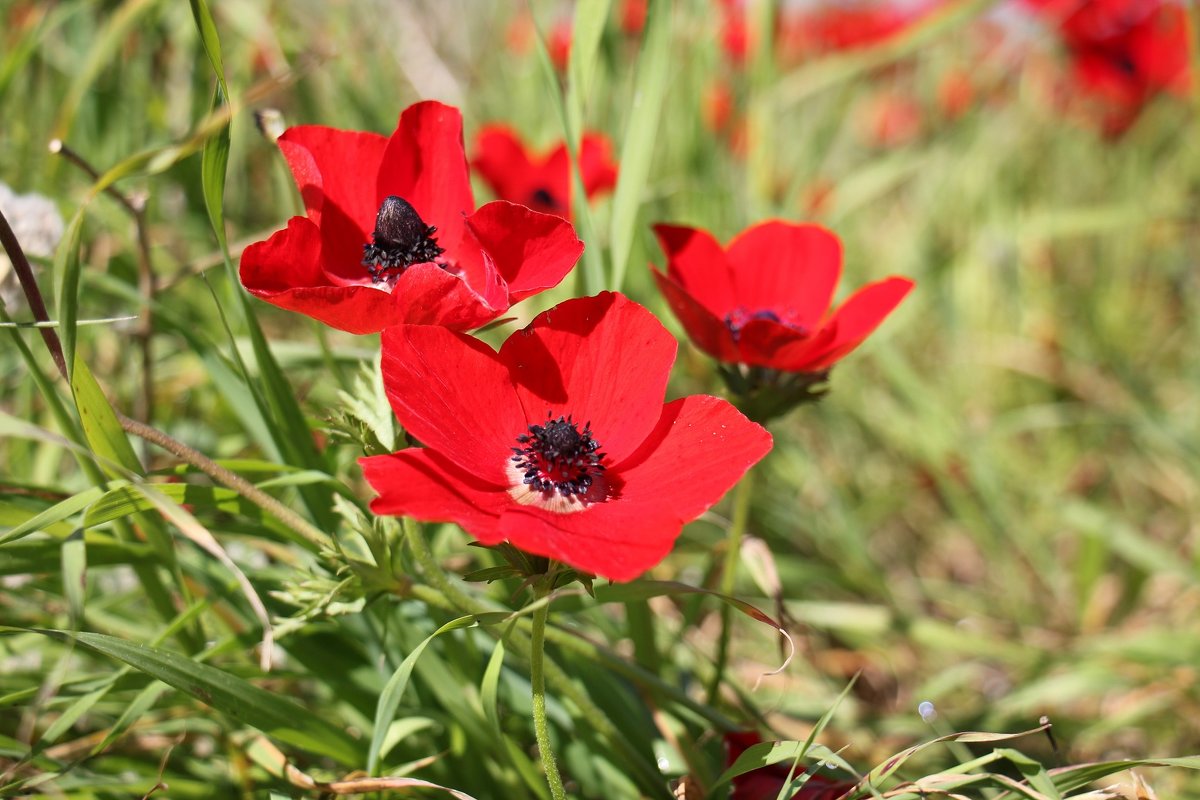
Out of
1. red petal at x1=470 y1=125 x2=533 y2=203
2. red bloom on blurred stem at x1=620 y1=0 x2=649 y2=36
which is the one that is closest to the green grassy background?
red petal at x1=470 y1=125 x2=533 y2=203

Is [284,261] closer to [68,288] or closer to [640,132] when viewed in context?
[68,288]

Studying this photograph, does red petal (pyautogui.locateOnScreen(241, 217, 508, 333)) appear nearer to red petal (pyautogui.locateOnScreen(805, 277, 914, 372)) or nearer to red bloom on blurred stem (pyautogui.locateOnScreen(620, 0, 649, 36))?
red petal (pyautogui.locateOnScreen(805, 277, 914, 372))

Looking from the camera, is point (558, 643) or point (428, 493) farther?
point (558, 643)

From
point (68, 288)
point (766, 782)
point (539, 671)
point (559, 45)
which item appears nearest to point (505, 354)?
point (539, 671)

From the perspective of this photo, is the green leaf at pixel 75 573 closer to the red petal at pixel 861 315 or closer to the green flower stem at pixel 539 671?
the green flower stem at pixel 539 671

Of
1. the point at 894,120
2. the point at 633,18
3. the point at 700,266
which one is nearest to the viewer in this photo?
the point at 700,266

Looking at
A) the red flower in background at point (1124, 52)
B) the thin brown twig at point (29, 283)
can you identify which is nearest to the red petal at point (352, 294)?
the thin brown twig at point (29, 283)

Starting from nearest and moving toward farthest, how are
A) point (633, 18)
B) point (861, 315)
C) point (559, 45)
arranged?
point (861, 315), point (559, 45), point (633, 18)

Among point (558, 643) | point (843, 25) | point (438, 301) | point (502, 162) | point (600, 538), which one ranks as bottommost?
point (558, 643)
